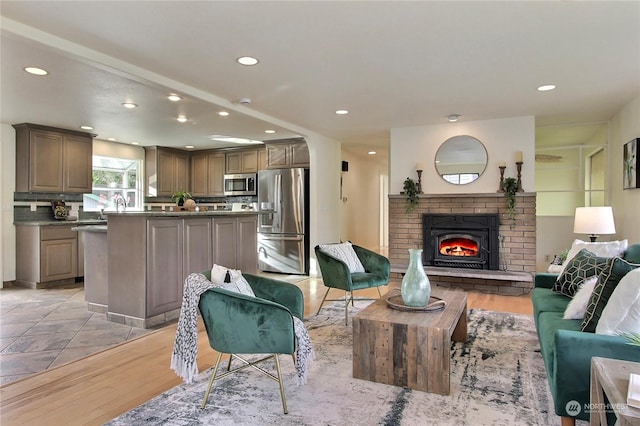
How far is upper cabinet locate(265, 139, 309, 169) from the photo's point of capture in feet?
21.7

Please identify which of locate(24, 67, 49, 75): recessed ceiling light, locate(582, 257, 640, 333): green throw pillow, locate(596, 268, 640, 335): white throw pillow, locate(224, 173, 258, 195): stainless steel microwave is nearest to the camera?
locate(596, 268, 640, 335): white throw pillow

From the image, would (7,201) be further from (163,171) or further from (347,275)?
(347,275)

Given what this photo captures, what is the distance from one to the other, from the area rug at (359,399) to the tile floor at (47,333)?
1.20 metres

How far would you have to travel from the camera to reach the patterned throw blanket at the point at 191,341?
217 centimetres

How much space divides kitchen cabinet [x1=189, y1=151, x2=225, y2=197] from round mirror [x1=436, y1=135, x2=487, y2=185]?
4238 millimetres

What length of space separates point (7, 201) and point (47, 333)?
3131 millimetres

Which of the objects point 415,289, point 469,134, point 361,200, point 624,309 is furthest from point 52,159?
point 624,309

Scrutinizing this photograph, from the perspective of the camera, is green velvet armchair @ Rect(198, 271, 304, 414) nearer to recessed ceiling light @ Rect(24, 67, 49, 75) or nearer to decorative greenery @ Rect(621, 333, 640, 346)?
decorative greenery @ Rect(621, 333, 640, 346)

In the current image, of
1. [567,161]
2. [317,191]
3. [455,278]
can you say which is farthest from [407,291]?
[567,161]

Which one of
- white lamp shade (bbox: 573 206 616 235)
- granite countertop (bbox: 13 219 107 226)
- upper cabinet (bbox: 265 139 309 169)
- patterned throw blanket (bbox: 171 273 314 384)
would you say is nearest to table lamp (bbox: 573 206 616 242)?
white lamp shade (bbox: 573 206 616 235)

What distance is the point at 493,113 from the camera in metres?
4.95

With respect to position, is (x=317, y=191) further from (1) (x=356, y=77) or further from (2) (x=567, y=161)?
(2) (x=567, y=161)

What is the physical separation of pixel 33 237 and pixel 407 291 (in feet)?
17.6
